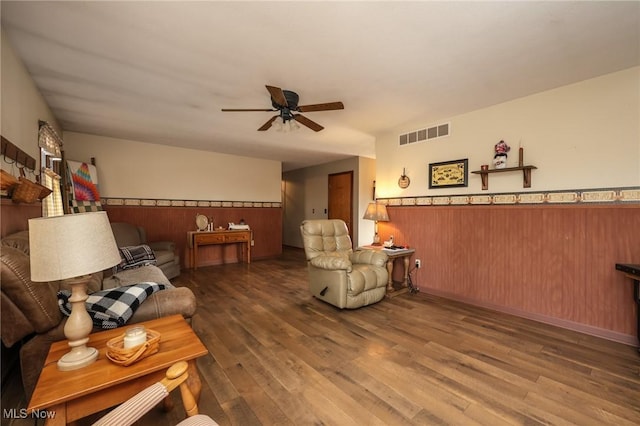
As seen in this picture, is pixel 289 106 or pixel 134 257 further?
pixel 134 257

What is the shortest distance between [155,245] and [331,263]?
3076mm

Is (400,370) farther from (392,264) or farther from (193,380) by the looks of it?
(392,264)

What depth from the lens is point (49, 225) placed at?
1.02 m

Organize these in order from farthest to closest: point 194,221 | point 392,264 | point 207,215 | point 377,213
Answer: point 207,215 < point 194,221 < point 377,213 < point 392,264

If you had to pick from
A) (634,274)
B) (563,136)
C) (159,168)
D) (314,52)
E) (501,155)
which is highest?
(314,52)

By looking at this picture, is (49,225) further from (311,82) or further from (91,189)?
(91,189)

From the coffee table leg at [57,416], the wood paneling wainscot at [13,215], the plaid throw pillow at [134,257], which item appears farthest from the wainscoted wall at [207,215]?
the coffee table leg at [57,416]

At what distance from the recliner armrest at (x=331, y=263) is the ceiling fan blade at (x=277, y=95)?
5.55 ft

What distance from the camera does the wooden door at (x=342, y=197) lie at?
Answer: 627 cm

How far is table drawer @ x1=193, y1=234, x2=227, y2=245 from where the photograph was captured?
15.8ft

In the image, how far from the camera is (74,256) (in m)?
1.04

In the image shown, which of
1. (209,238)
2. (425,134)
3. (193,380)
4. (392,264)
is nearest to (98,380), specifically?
(193,380)

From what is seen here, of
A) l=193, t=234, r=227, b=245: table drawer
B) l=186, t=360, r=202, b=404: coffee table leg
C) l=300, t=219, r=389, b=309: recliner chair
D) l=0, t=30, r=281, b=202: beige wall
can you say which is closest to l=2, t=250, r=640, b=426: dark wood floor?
l=300, t=219, r=389, b=309: recliner chair

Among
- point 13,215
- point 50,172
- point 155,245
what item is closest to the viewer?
point 13,215
